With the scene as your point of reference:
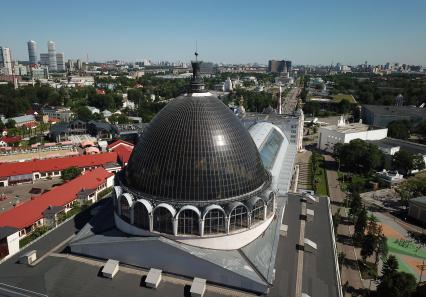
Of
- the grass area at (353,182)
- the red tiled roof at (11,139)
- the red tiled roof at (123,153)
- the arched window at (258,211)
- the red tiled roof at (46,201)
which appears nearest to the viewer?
the arched window at (258,211)

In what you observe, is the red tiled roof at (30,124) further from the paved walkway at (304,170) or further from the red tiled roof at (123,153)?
the paved walkway at (304,170)

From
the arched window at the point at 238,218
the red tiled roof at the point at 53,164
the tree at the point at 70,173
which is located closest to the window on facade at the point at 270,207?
the arched window at the point at 238,218

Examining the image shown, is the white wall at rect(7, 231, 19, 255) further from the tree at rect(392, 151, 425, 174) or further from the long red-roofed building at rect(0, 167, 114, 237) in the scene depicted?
the tree at rect(392, 151, 425, 174)

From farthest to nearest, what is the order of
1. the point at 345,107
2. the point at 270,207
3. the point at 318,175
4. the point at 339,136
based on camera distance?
the point at 345,107, the point at 339,136, the point at 318,175, the point at 270,207

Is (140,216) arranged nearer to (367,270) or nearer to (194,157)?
(194,157)

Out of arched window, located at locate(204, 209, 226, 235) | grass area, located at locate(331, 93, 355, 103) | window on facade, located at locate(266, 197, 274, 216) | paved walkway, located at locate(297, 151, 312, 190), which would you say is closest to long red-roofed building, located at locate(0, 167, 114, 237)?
Answer: arched window, located at locate(204, 209, 226, 235)

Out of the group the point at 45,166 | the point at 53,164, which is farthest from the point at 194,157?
the point at 53,164

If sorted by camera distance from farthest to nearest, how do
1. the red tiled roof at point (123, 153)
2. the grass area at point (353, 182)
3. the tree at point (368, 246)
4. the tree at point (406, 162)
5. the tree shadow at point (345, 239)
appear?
the red tiled roof at point (123, 153) < the tree at point (406, 162) < the grass area at point (353, 182) < the tree shadow at point (345, 239) < the tree at point (368, 246)

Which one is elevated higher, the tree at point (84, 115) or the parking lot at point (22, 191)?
the tree at point (84, 115)

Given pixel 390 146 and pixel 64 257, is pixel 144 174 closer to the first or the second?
pixel 64 257
